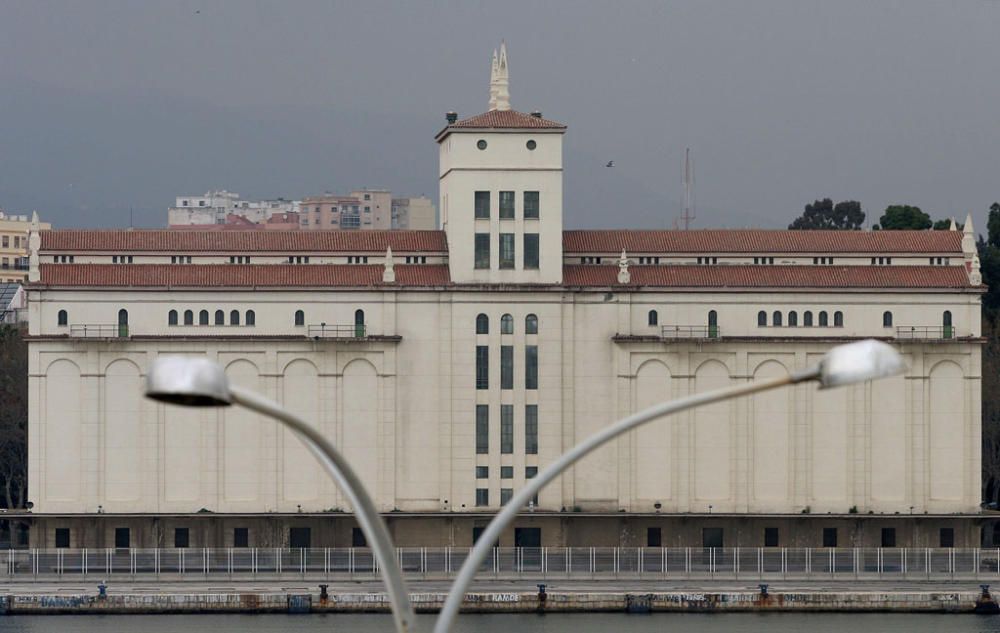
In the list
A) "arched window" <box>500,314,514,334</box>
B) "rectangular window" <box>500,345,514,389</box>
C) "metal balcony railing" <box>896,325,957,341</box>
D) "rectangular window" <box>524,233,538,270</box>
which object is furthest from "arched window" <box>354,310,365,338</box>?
"metal balcony railing" <box>896,325,957,341</box>

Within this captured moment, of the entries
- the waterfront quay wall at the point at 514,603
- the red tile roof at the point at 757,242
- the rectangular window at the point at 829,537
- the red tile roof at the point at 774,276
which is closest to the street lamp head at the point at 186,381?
the waterfront quay wall at the point at 514,603

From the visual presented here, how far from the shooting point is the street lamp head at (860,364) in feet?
88.1

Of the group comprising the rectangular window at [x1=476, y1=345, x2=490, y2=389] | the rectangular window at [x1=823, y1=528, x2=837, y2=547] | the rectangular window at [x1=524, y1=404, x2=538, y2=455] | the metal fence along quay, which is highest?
the rectangular window at [x1=476, y1=345, x2=490, y2=389]

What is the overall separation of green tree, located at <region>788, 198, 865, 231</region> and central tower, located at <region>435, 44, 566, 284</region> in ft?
254

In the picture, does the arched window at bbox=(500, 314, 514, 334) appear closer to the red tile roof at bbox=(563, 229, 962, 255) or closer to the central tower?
the central tower

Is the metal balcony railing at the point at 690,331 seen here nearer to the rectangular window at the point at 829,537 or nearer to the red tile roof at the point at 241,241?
the rectangular window at the point at 829,537

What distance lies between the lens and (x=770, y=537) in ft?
326

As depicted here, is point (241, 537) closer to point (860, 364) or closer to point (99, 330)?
point (99, 330)

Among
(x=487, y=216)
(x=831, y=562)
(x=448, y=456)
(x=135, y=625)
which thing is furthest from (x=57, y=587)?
(x=831, y=562)

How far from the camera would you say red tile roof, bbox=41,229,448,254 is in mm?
100562

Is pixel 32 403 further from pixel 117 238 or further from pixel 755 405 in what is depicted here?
pixel 755 405

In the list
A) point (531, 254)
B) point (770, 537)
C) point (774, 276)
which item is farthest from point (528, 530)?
point (774, 276)

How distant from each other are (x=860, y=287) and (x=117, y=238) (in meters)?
31.0

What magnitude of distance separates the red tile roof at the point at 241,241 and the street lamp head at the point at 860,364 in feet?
244
